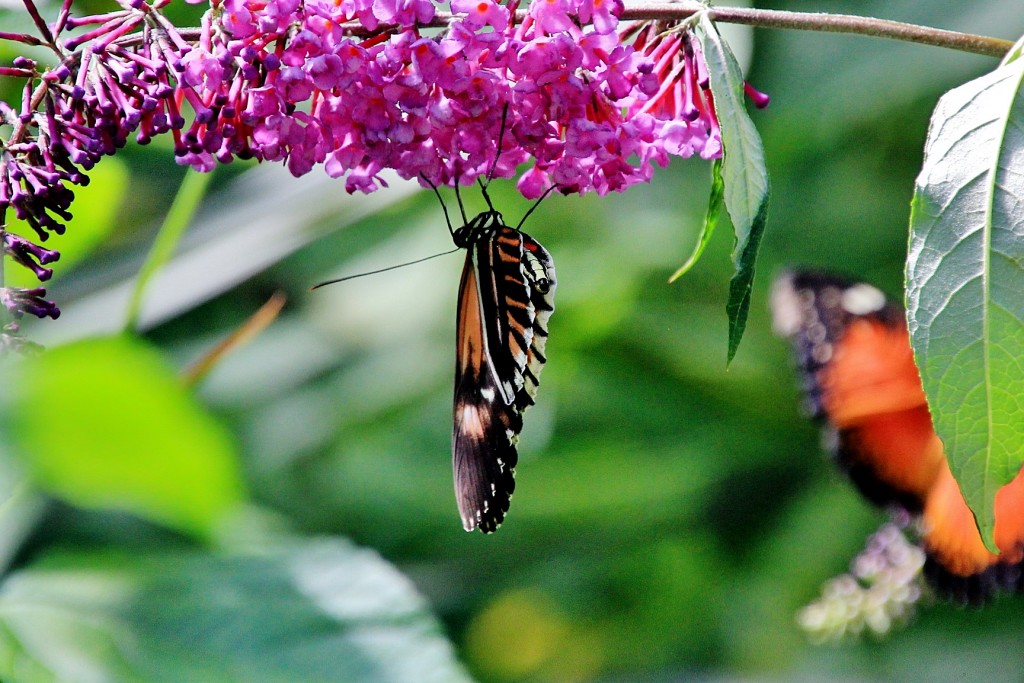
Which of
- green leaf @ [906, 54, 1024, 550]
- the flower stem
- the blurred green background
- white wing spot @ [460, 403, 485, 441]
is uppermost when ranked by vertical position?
the flower stem

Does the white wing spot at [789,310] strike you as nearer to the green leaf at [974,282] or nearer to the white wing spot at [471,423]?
the white wing spot at [471,423]

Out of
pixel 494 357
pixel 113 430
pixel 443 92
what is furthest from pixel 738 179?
pixel 113 430

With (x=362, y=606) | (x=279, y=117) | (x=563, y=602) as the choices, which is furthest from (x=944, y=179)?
(x=563, y=602)

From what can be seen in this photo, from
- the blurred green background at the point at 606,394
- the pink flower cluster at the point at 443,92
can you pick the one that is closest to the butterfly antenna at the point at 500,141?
the pink flower cluster at the point at 443,92

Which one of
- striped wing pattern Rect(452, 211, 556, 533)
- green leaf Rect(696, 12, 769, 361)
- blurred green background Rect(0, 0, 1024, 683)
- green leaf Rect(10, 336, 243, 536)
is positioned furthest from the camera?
blurred green background Rect(0, 0, 1024, 683)

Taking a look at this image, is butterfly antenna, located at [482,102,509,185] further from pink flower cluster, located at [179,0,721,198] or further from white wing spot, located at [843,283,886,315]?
→ white wing spot, located at [843,283,886,315]

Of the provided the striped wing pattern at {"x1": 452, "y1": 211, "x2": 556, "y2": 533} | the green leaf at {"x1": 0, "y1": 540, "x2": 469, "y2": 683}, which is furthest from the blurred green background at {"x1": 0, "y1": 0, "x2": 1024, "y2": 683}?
the striped wing pattern at {"x1": 452, "y1": 211, "x2": 556, "y2": 533}
